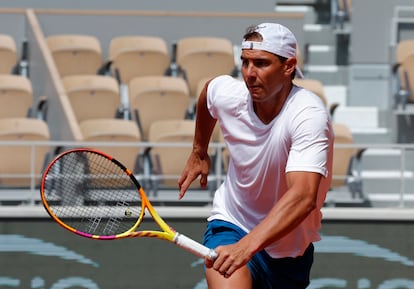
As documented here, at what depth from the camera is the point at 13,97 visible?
29.5 ft

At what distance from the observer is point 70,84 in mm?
9266

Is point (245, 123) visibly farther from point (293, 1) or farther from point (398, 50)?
point (293, 1)

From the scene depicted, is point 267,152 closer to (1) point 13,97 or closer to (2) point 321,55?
(1) point 13,97

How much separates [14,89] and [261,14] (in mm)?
2798

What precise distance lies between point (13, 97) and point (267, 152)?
521 centimetres

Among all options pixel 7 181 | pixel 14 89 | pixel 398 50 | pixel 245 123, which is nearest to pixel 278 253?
pixel 245 123

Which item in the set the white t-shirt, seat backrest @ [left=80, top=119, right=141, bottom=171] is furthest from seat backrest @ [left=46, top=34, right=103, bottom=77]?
the white t-shirt

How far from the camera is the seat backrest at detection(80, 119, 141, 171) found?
315 inches

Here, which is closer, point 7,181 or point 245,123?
point 245,123

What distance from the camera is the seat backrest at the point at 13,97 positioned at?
29.3 ft

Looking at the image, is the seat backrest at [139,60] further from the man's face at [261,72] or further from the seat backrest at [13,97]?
the man's face at [261,72]

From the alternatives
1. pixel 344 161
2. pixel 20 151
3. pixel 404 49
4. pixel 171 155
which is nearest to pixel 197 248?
pixel 171 155

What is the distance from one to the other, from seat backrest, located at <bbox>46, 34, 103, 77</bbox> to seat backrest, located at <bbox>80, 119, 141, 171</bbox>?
55.4 inches

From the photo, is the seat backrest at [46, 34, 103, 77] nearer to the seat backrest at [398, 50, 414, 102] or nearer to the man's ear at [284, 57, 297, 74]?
the seat backrest at [398, 50, 414, 102]
